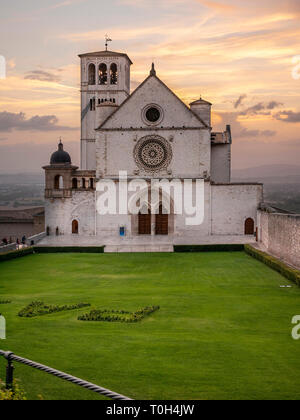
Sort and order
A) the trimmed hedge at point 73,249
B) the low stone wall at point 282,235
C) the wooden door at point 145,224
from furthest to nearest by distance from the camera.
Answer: the wooden door at point 145,224, the trimmed hedge at point 73,249, the low stone wall at point 282,235

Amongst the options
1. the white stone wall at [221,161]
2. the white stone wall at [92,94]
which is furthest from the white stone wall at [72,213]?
the white stone wall at [221,161]

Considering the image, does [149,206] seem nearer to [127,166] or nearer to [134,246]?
[127,166]

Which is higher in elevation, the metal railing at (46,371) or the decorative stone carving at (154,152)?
the decorative stone carving at (154,152)

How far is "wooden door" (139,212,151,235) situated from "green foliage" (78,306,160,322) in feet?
103

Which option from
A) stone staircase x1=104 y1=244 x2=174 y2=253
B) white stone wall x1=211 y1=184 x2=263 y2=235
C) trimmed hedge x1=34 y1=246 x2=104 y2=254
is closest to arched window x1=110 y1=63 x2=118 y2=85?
white stone wall x1=211 y1=184 x2=263 y2=235

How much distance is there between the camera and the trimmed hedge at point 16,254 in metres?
37.4

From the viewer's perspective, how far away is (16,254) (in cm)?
→ 3919

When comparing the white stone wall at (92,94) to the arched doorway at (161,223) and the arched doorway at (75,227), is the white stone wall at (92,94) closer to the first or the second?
the arched doorway at (75,227)

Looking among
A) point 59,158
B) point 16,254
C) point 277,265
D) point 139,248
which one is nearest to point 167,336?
point 277,265

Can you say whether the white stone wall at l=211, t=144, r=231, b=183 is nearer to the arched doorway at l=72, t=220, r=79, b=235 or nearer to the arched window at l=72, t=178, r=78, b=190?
the arched window at l=72, t=178, r=78, b=190

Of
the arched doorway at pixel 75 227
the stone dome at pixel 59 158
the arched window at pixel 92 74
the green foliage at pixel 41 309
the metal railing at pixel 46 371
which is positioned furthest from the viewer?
the arched window at pixel 92 74

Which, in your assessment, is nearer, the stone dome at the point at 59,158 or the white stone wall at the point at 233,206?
the white stone wall at the point at 233,206

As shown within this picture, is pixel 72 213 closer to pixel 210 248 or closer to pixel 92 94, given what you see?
pixel 210 248

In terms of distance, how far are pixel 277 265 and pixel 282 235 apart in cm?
432
